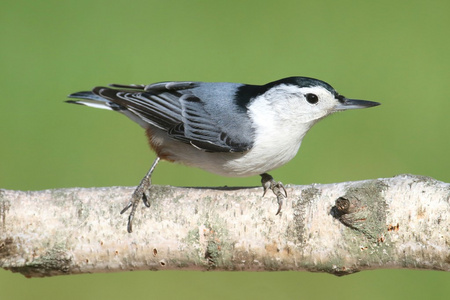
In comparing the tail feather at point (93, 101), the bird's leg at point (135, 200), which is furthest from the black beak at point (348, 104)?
the tail feather at point (93, 101)

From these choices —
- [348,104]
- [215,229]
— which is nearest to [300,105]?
[348,104]

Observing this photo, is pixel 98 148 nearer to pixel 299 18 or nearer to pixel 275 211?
pixel 299 18

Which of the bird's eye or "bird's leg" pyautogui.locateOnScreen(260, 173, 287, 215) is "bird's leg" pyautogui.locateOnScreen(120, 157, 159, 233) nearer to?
"bird's leg" pyautogui.locateOnScreen(260, 173, 287, 215)

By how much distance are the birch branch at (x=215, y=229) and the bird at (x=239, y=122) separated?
0.16 metres

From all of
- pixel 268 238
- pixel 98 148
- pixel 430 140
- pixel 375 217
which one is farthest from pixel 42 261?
pixel 430 140

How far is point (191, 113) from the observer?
2799 millimetres

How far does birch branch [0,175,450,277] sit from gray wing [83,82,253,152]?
28 centimetres

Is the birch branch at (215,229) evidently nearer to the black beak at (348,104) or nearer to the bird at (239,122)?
the bird at (239,122)

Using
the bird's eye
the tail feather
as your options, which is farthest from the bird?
the tail feather

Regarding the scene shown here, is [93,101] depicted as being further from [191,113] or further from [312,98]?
[312,98]

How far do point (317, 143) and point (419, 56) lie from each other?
1211mm

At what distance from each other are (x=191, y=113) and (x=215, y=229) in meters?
0.70

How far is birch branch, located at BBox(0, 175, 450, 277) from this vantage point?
2.08 meters

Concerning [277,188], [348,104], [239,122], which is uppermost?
[348,104]
